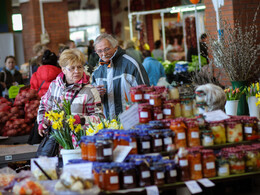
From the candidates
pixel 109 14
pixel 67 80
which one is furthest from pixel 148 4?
pixel 67 80

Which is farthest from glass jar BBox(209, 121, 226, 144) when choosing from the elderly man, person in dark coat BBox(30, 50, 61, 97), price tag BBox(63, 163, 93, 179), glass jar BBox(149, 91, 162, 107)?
person in dark coat BBox(30, 50, 61, 97)

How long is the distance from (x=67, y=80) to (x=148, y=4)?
1508 centimetres

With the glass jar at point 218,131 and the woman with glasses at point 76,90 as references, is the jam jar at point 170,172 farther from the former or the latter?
the woman with glasses at point 76,90

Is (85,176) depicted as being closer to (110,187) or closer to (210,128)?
(110,187)

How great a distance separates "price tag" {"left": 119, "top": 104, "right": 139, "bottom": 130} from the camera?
3.39 m

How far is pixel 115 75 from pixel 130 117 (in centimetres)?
168

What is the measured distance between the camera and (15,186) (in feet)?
9.47

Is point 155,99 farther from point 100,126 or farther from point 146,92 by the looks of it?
point 100,126

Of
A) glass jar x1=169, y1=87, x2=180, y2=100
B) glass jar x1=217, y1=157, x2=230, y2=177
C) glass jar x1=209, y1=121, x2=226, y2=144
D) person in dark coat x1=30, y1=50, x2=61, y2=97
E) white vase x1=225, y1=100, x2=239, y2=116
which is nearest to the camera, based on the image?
glass jar x1=217, y1=157, x2=230, y2=177

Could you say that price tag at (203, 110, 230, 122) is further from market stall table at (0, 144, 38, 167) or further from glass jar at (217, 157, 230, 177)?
market stall table at (0, 144, 38, 167)

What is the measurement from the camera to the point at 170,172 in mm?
3066

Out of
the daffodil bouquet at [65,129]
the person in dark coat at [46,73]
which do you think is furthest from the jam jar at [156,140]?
the person in dark coat at [46,73]

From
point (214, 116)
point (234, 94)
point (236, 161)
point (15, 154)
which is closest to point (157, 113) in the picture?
point (214, 116)

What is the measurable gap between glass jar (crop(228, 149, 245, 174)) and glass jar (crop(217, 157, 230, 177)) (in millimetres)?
43
